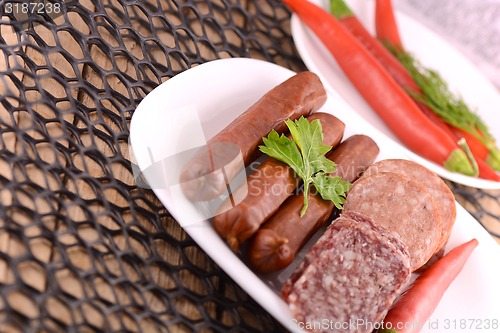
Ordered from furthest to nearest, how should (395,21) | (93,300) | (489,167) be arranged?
1. (395,21)
2. (489,167)
3. (93,300)

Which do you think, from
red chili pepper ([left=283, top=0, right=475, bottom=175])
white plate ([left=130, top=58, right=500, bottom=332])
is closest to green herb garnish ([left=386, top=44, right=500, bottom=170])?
red chili pepper ([left=283, top=0, right=475, bottom=175])

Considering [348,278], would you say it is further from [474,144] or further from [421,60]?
[421,60]

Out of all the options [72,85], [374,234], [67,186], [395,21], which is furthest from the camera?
[395,21]

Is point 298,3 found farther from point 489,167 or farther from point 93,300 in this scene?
point 93,300

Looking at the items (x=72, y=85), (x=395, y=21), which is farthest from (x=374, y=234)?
(x=395, y=21)

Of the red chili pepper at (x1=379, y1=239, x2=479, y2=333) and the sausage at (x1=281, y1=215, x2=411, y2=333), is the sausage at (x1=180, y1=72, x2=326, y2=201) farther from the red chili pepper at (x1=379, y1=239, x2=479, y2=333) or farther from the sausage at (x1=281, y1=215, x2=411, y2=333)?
the red chili pepper at (x1=379, y1=239, x2=479, y2=333)

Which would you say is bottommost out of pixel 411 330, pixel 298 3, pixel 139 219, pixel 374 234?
pixel 411 330
